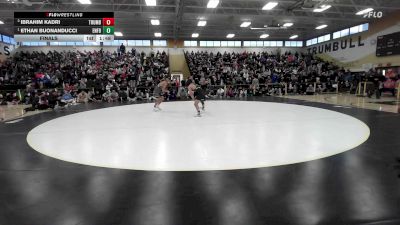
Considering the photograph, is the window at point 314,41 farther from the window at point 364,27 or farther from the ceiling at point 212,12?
the window at point 364,27

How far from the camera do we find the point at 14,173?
3.74m

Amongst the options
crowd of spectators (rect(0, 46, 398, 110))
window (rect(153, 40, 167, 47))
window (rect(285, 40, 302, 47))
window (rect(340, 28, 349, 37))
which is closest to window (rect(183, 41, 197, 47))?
crowd of spectators (rect(0, 46, 398, 110))

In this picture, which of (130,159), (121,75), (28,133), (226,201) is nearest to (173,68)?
(121,75)

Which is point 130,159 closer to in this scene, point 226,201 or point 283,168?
point 226,201

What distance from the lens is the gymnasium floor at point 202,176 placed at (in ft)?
8.20

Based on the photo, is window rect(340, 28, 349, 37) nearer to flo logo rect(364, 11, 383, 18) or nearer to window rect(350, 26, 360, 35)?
window rect(350, 26, 360, 35)

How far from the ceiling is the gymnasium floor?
10.5m

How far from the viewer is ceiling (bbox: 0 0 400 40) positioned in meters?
15.4

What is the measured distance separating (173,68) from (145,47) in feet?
20.2
